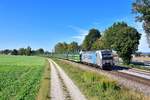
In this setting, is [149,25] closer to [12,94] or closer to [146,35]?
[146,35]

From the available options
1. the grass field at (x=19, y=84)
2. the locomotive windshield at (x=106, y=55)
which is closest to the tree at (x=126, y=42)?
the locomotive windshield at (x=106, y=55)

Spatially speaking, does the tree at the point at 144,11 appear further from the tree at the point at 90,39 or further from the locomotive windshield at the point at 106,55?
the tree at the point at 90,39

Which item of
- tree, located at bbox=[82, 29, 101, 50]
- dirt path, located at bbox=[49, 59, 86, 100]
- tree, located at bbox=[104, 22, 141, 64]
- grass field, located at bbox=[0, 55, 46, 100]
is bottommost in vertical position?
dirt path, located at bbox=[49, 59, 86, 100]

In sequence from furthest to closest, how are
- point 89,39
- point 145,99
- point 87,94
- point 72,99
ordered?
point 89,39
point 87,94
point 72,99
point 145,99

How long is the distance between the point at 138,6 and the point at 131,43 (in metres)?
13.5

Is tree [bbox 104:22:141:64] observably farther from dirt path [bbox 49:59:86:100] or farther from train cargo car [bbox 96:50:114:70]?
dirt path [bbox 49:59:86:100]

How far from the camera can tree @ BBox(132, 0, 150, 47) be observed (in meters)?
53.2

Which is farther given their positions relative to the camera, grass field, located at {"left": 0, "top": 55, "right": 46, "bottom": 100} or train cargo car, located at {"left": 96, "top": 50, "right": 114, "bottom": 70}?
train cargo car, located at {"left": 96, "top": 50, "right": 114, "bottom": 70}

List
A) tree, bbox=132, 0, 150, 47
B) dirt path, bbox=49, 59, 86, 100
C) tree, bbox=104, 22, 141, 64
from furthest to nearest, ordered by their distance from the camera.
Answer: tree, bbox=104, 22, 141, 64
tree, bbox=132, 0, 150, 47
dirt path, bbox=49, 59, 86, 100

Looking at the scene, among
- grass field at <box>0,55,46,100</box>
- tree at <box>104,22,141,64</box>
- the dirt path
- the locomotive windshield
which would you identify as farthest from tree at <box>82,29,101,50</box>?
the dirt path

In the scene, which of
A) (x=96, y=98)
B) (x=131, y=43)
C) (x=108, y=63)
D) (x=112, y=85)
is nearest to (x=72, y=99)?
(x=96, y=98)

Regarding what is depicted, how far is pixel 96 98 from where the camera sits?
19.6 meters

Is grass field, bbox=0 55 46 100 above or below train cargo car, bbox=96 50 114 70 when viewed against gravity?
below

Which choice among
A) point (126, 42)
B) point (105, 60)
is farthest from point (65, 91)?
point (126, 42)
